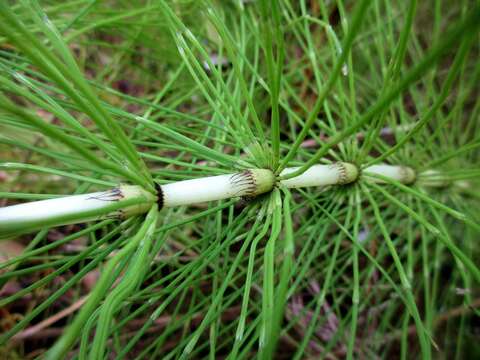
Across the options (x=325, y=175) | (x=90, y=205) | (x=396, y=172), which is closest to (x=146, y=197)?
(x=90, y=205)

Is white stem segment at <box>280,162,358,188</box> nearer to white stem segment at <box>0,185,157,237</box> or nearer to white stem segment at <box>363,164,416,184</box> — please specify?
white stem segment at <box>363,164,416,184</box>

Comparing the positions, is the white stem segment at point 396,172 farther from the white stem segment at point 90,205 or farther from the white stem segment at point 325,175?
the white stem segment at point 90,205

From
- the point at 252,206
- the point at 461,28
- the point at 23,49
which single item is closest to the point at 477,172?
the point at 252,206

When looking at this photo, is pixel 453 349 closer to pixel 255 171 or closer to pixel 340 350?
pixel 340 350

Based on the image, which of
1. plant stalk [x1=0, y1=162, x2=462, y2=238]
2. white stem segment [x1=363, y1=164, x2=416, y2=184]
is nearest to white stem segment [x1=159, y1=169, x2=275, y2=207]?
plant stalk [x1=0, y1=162, x2=462, y2=238]

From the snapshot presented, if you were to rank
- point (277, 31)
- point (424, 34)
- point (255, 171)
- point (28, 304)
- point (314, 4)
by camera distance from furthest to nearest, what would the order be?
point (424, 34) < point (314, 4) < point (28, 304) < point (255, 171) < point (277, 31)

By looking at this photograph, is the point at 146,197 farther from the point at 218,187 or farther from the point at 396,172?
the point at 396,172

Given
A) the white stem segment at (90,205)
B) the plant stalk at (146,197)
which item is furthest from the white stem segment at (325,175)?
the white stem segment at (90,205)
